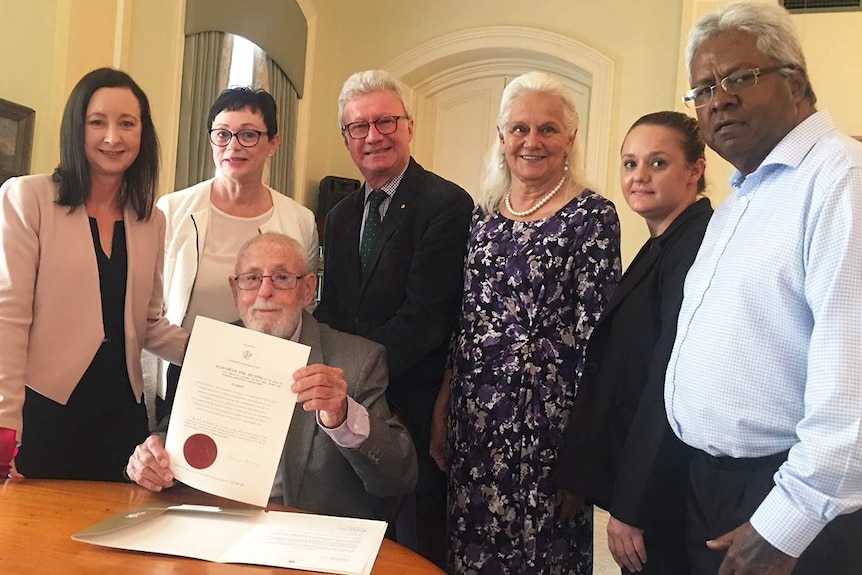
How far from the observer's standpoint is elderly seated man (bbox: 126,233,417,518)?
151cm

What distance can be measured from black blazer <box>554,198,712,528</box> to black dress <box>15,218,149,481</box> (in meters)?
1.17

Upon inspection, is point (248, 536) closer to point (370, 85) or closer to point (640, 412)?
point (640, 412)

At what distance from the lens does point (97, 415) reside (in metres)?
1.91

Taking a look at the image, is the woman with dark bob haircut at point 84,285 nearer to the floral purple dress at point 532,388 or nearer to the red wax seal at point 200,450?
the red wax seal at point 200,450

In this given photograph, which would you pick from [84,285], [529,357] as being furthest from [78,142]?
[529,357]

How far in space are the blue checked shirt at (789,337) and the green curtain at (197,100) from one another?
12.7 feet

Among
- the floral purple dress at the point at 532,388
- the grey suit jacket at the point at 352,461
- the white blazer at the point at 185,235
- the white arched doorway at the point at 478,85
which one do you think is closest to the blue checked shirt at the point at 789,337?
the floral purple dress at the point at 532,388

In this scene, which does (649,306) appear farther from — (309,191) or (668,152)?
(309,191)

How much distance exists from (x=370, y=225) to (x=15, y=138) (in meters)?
2.00

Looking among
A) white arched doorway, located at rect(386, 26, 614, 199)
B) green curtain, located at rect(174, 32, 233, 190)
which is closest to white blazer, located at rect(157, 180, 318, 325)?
green curtain, located at rect(174, 32, 233, 190)

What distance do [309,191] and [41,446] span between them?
4.70 meters

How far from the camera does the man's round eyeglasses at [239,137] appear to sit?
91.7 inches

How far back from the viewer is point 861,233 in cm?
113

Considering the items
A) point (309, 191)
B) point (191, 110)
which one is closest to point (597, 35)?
point (309, 191)
